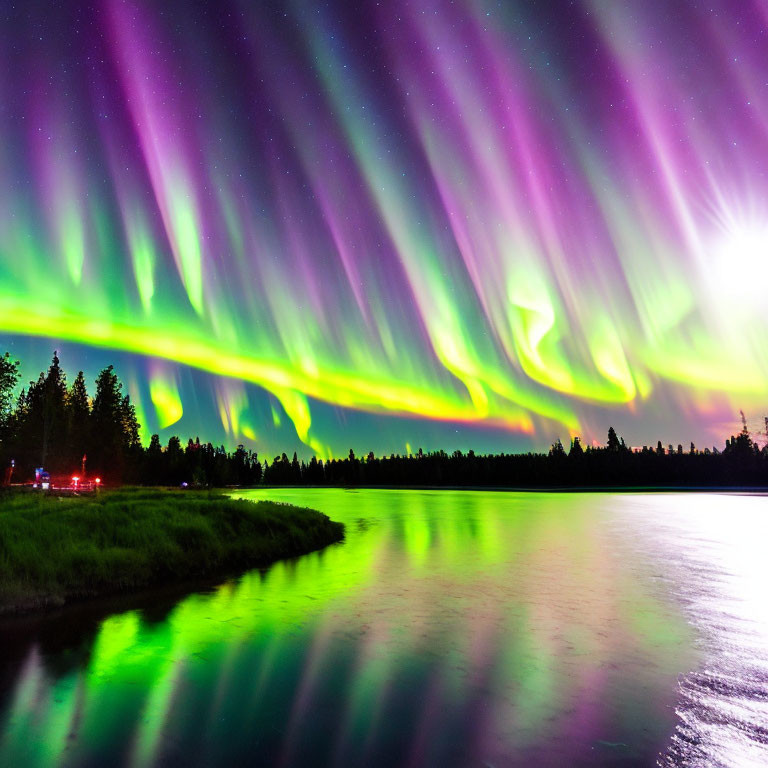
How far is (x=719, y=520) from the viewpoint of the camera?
6397cm

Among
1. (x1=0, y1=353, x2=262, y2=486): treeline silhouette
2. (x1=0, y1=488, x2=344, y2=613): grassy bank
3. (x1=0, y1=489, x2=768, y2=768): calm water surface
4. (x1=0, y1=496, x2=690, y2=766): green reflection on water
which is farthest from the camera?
(x1=0, y1=353, x2=262, y2=486): treeline silhouette

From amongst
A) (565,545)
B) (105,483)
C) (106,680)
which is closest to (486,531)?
(565,545)

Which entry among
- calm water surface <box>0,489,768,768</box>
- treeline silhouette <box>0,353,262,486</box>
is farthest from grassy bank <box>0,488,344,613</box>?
treeline silhouette <box>0,353,262,486</box>

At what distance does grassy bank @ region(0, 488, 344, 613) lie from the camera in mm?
18469

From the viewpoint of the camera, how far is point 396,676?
1217 centimetres

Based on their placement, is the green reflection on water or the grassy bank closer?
the green reflection on water

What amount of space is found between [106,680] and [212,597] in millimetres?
8755

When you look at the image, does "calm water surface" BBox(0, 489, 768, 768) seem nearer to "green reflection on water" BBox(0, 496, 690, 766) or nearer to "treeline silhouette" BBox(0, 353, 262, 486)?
"green reflection on water" BBox(0, 496, 690, 766)

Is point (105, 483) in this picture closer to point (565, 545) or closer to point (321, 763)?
point (565, 545)

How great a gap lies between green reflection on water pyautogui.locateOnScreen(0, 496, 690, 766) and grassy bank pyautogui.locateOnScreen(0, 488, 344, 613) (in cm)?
330

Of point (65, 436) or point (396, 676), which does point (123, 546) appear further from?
point (65, 436)

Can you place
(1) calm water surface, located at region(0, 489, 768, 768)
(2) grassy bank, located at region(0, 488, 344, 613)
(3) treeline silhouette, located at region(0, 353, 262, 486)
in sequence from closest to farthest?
(1) calm water surface, located at region(0, 489, 768, 768) < (2) grassy bank, located at region(0, 488, 344, 613) < (3) treeline silhouette, located at region(0, 353, 262, 486)

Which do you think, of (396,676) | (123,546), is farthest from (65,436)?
(396,676)

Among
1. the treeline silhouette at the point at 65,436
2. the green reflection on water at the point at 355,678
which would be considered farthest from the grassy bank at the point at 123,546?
the treeline silhouette at the point at 65,436
